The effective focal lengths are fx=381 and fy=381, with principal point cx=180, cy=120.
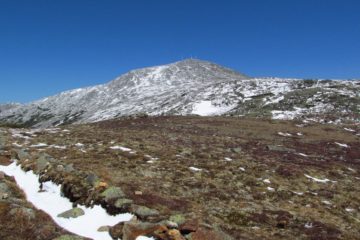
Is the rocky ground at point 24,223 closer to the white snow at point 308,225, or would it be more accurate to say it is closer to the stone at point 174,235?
the stone at point 174,235

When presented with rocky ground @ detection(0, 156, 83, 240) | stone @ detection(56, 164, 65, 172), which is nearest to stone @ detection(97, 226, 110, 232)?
rocky ground @ detection(0, 156, 83, 240)

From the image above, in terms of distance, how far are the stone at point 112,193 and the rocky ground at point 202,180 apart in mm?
43

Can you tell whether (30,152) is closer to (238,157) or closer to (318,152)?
(238,157)

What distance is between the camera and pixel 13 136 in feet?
84.5

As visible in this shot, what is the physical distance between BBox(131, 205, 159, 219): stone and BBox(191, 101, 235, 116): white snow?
7360 cm

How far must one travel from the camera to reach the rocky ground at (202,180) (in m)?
12.3

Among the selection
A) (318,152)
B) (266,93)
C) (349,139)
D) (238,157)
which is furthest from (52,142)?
(266,93)

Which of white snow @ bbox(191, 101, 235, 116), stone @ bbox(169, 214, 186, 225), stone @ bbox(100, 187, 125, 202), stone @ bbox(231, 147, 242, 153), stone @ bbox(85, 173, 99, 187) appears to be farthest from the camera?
white snow @ bbox(191, 101, 235, 116)

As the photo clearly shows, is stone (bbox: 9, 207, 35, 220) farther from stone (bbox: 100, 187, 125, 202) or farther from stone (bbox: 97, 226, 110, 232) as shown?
stone (bbox: 100, 187, 125, 202)

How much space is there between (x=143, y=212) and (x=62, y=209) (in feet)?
10.5

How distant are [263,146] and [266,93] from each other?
71.5 m

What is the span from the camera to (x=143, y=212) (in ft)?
38.9

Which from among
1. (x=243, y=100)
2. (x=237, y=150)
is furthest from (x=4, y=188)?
(x=243, y=100)

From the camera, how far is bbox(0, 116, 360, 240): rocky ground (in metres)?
12.3
